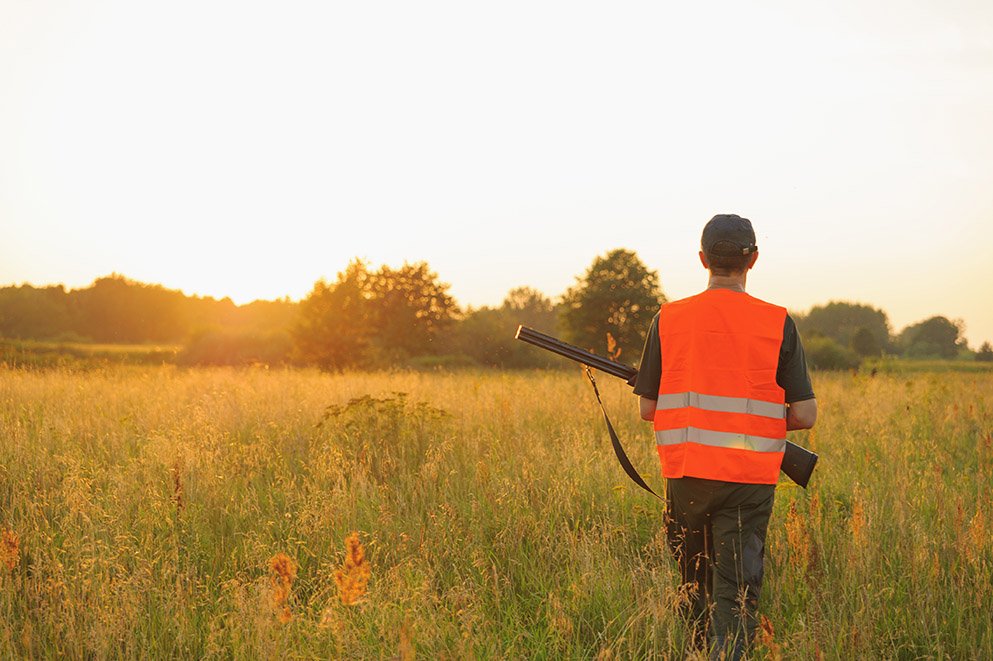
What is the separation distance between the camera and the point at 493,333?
50.6 m

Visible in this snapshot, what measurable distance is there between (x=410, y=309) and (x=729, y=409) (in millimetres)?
39643

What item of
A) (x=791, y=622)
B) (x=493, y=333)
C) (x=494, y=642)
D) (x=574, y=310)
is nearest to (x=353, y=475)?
(x=494, y=642)

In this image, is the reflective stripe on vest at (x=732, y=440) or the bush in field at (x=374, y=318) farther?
the bush in field at (x=374, y=318)

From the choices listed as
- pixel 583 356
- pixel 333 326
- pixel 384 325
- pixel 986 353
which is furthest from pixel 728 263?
pixel 986 353

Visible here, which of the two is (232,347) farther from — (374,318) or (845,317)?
(845,317)

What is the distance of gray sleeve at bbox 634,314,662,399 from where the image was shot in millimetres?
3211

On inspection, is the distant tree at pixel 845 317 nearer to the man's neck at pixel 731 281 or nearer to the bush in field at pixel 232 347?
the bush in field at pixel 232 347

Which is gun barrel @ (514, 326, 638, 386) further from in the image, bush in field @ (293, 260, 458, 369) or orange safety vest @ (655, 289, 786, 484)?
bush in field @ (293, 260, 458, 369)

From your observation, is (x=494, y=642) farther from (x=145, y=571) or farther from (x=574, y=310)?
(x=574, y=310)

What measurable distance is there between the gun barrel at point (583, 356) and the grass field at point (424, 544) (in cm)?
106

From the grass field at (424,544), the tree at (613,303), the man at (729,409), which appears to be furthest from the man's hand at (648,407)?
the tree at (613,303)

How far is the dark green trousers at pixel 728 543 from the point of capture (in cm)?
303

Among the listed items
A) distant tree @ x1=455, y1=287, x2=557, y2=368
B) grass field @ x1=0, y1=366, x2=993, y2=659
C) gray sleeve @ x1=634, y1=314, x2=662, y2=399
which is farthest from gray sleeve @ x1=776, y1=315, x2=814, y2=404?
distant tree @ x1=455, y1=287, x2=557, y2=368

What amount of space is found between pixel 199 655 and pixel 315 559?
106 centimetres
